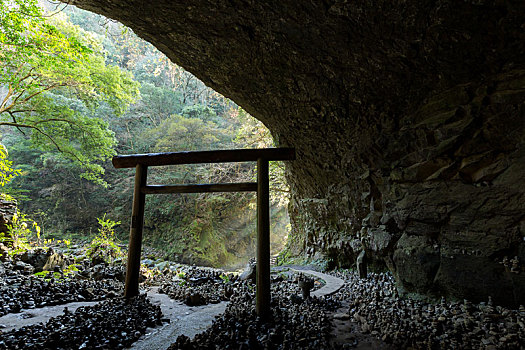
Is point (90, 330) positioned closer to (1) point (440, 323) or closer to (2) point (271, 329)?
(2) point (271, 329)

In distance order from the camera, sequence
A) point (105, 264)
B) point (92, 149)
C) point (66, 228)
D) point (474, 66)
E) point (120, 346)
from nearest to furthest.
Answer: point (120, 346), point (474, 66), point (105, 264), point (92, 149), point (66, 228)

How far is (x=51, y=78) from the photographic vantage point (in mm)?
8602

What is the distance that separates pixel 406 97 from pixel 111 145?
11114 millimetres

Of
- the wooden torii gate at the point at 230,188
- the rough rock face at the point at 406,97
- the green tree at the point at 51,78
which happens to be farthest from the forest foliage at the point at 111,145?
the wooden torii gate at the point at 230,188

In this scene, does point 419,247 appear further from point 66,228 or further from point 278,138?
point 66,228

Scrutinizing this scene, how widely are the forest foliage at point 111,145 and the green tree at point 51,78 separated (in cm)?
4

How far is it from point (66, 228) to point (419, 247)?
17.3 meters

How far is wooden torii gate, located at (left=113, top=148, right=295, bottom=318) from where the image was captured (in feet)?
10.7

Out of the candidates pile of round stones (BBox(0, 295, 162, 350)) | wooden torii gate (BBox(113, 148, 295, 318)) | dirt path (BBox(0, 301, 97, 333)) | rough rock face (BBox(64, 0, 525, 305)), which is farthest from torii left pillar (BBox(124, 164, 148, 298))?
rough rock face (BBox(64, 0, 525, 305))

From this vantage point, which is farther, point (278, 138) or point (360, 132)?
point (278, 138)

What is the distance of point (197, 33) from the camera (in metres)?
4.41

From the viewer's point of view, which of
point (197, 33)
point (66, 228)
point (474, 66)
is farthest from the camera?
point (66, 228)

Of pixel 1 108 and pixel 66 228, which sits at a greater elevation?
pixel 1 108

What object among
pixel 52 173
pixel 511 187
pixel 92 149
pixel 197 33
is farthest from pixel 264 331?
pixel 52 173
